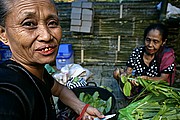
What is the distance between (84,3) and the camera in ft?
14.5

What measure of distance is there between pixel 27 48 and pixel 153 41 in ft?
6.39

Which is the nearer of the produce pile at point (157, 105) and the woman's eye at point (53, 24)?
the woman's eye at point (53, 24)

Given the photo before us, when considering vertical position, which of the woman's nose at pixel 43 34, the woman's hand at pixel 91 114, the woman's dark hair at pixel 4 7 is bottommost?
the woman's hand at pixel 91 114

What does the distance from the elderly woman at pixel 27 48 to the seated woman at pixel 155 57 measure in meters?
1.71

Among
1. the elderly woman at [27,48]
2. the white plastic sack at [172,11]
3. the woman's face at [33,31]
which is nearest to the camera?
the elderly woman at [27,48]

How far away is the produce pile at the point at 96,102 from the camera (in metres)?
1.91

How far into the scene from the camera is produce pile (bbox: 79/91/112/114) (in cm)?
191

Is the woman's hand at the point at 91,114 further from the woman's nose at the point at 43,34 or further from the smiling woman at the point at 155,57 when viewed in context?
the smiling woman at the point at 155,57

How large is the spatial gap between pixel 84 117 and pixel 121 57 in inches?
132

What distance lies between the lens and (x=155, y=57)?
2705 mm

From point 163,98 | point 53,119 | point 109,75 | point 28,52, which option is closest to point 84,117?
point 53,119

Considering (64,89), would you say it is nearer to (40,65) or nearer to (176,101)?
(40,65)

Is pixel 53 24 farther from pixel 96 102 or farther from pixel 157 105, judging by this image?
pixel 96 102

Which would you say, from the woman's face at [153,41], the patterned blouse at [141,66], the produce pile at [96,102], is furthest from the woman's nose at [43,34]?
the patterned blouse at [141,66]
